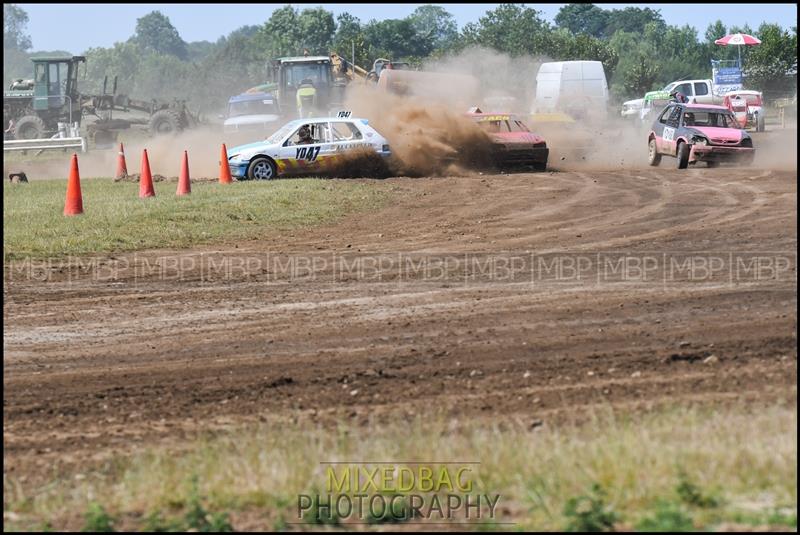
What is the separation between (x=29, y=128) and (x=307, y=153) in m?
26.2

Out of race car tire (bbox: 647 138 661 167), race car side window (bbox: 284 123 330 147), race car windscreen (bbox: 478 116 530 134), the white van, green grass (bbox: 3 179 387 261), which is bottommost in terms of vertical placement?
green grass (bbox: 3 179 387 261)

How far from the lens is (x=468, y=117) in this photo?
24469 millimetres

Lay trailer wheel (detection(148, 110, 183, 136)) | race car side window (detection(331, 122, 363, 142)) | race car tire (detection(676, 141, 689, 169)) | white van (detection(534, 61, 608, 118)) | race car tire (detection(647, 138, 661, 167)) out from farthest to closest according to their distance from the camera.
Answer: white van (detection(534, 61, 608, 118)) < trailer wheel (detection(148, 110, 183, 136)) < race car tire (detection(647, 138, 661, 167)) < race car tire (detection(676, 141, 689, 169)) < race car side window (detection(331, 122, 363, 142))

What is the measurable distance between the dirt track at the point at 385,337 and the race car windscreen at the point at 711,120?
31.1 feet

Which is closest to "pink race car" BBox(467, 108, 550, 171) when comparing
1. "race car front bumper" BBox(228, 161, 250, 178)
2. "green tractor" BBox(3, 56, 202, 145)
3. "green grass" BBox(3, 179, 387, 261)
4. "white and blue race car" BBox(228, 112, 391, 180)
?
"white and blue race car" BBox(228, 112, 391, 180)

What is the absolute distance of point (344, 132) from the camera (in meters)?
22.8

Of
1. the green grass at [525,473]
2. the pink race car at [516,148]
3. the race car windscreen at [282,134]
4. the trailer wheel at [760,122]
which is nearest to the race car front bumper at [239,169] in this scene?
the race car windscreen at [282,134]

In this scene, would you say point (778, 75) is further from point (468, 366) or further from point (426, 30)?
point (468, 366)

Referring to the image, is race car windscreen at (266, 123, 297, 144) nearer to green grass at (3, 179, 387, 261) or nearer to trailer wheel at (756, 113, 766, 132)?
green grass at (3, 179, 387, 261)

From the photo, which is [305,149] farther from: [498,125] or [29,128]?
[29,128]

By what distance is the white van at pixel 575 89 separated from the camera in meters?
45.5

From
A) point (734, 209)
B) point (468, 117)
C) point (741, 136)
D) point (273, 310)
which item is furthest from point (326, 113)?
point (273, 310)

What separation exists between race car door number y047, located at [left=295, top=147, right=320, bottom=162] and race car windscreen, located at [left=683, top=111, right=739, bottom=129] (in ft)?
26.9

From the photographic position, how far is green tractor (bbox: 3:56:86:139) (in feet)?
145
